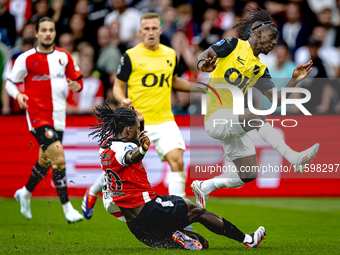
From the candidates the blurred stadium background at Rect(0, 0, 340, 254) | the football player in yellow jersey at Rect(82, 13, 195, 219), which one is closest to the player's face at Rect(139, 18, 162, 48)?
the football player in yellow jersey at Rect(82, 13, 195, 219)

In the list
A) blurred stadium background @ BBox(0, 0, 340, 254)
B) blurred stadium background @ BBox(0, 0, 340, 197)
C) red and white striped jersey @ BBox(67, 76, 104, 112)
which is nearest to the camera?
blurred stadium background @ BBox(0, 0, 340, 254)

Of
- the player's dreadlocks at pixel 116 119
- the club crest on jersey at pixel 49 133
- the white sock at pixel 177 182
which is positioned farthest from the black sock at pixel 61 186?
the player's dreadlocks at pixel 116 119

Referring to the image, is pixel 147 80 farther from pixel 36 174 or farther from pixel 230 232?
pixel 230 232

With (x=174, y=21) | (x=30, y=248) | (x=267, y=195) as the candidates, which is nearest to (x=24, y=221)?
A: (x=30, y=248)

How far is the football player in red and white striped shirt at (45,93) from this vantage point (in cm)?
696

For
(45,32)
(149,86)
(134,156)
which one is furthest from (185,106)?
(134,156)

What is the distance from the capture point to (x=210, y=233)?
6258 mm

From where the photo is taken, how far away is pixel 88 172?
31.4ft

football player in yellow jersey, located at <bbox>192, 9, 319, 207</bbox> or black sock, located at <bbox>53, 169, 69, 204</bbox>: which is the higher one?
football player in yellow jersey, located at <bbox>192, 9, 319, 207</bbox>

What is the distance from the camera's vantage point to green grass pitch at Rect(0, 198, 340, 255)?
4.87 m

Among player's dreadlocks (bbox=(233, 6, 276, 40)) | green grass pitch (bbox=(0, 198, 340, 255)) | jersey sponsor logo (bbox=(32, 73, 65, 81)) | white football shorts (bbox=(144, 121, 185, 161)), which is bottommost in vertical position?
green grass pitch (bbox=(0, 198, 340, 255))

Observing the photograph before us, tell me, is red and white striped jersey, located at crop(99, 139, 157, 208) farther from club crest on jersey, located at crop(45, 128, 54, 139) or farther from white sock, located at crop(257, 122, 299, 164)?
club crest on jersey, located at crop(45, 128, 54, 139)

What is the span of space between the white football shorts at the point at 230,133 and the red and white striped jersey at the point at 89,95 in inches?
180

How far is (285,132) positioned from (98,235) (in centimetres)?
448
